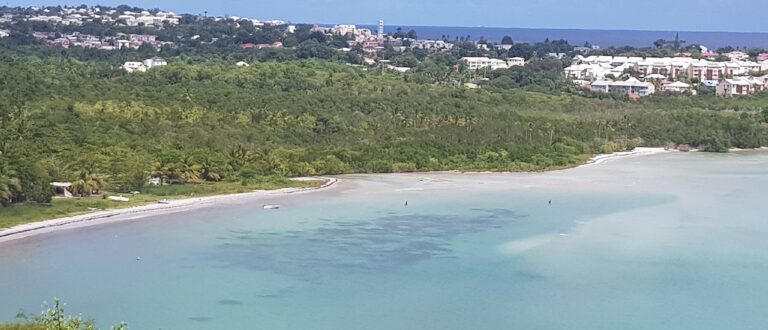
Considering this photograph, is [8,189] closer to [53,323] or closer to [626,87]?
[53,323]

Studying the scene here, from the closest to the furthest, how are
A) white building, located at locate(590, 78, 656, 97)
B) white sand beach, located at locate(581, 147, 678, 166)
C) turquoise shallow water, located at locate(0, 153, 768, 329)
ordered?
turquoise shallow water, located at locate(0, 153, 768, 329), white sand beach, located at locate(581, 147, 678, 166), white building, located at locate(590, 78, 656, 97)

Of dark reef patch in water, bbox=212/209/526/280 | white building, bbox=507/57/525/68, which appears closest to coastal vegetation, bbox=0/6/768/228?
dark reef patch in water, bbox=212/209/526/280

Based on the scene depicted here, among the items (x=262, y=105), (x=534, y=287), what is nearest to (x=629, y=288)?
(x=534, y=287)

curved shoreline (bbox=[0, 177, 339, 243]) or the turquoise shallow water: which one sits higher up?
curved shoreline (bbox=[0, 177, 339, 243])

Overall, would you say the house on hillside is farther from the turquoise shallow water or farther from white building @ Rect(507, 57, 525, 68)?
the turquoise shallow water

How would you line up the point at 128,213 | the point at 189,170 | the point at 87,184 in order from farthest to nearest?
the point at 189,170
the point at 87,184
the point at 128,213

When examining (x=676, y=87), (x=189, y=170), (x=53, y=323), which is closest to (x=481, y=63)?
(x=676, y=87)
